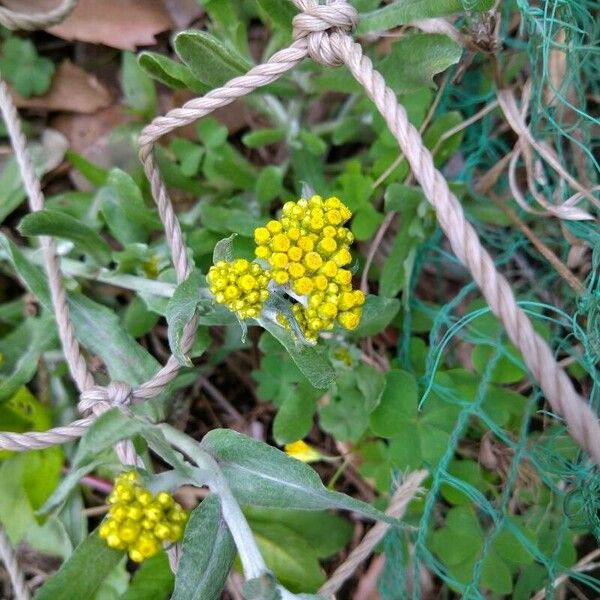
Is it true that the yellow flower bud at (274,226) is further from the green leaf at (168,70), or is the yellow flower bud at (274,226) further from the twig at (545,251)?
the twig at (545,251)

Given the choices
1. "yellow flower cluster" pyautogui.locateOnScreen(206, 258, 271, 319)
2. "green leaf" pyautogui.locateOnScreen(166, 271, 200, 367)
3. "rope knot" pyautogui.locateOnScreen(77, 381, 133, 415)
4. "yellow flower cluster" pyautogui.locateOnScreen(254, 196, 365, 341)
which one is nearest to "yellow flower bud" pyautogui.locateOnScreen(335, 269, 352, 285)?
"yellow flower cluster" pyautogui.locateOnScreen(254, 196, 365, 341)

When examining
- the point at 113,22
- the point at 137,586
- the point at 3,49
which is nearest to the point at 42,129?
the point at 3,49

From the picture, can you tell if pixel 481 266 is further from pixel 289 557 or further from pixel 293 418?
pixel 289 557

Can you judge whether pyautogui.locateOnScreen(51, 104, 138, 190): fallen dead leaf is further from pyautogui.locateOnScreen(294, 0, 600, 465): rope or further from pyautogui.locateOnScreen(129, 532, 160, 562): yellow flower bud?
pyautogui.locateOnScreen(129, 532, 160, 562): yellow flower bud

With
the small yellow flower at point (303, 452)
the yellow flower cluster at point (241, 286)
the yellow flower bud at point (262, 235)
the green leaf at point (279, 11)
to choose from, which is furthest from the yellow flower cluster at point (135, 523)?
the green leaf at point (279, 11)

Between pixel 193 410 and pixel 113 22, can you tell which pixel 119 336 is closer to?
pixel 193 410

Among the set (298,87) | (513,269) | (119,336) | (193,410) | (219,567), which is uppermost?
(298,87)

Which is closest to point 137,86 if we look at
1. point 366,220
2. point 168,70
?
point 168,70
